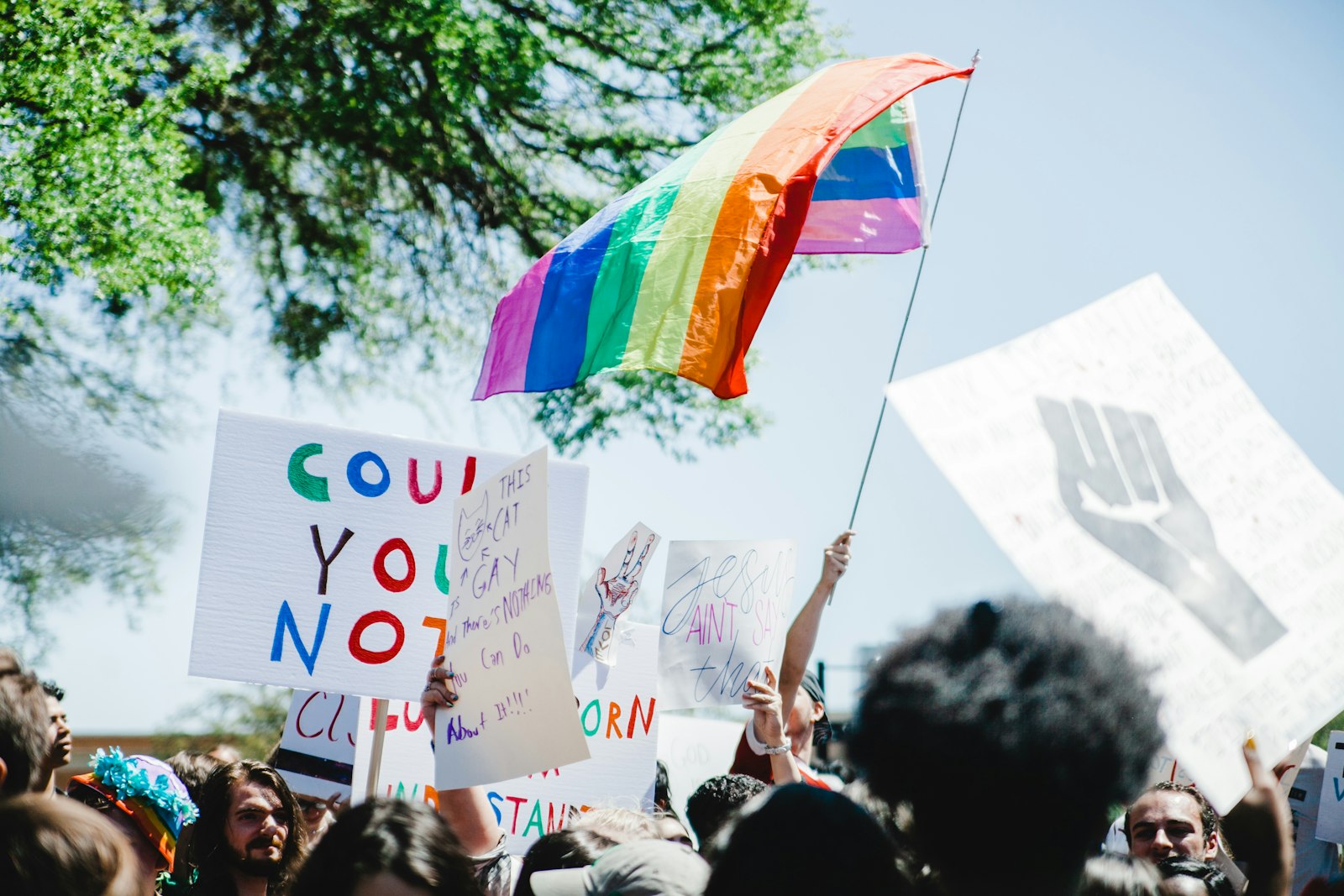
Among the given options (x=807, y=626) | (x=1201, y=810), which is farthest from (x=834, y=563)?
(x=1201, y=810)

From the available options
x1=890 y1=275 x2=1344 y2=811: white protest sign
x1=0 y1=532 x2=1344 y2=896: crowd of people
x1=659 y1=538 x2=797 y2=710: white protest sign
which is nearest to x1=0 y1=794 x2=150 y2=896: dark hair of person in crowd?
x1=0 y1=532 x2=1344 y2=896: crowd of people

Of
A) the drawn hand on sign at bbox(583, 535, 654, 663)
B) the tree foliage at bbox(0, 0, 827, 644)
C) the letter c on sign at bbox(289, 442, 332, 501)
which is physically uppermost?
the tree foliage at bbox(0, 0, 827, 644)

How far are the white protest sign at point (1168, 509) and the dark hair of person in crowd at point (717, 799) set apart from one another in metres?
1.53

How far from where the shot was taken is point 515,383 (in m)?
4.94

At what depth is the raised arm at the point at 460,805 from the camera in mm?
2883

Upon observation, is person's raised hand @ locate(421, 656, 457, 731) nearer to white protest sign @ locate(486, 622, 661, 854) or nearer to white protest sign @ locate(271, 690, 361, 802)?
white protest sign @ locate(486, 622, 661, 854)

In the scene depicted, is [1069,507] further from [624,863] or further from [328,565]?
[328,565]

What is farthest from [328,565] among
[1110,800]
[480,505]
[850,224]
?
[850,224]

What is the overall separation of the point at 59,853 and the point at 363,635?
167 centimetres

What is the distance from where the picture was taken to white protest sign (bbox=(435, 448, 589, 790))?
275cm

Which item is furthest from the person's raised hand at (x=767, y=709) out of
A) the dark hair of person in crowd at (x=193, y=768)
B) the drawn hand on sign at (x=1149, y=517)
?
the dark hair of person in crowd at (x=193, y=768)

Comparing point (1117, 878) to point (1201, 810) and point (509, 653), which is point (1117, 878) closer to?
point (509, 653)

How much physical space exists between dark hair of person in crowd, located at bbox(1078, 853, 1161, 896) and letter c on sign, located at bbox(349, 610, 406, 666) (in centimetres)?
191

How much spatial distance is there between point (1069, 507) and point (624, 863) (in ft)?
3.13
